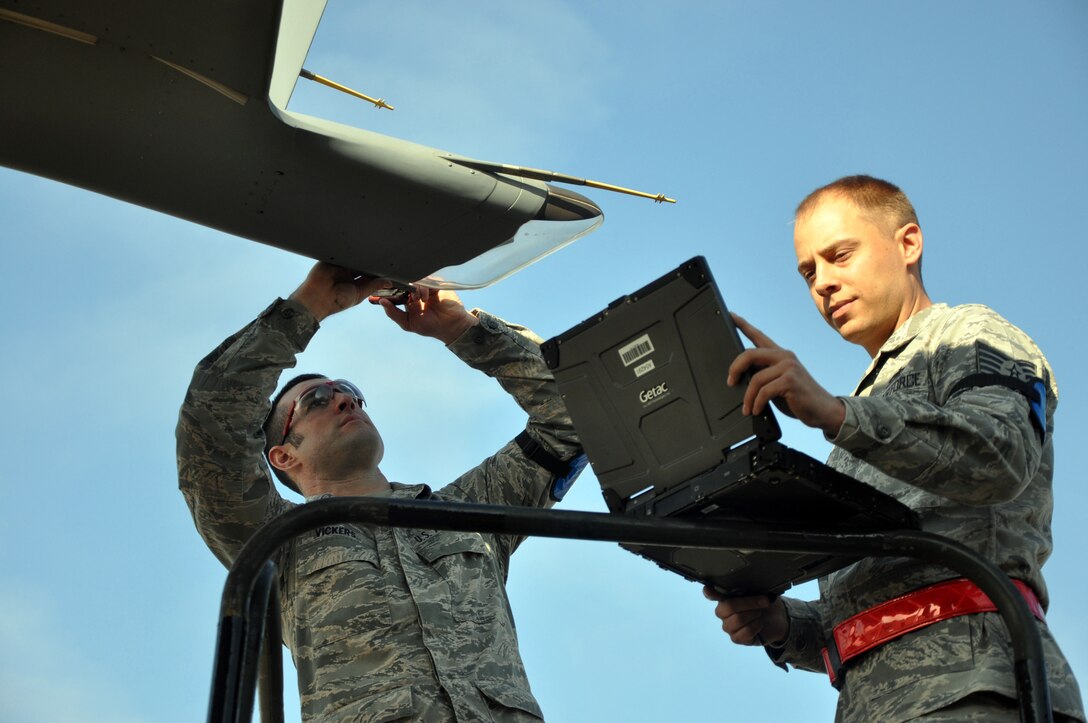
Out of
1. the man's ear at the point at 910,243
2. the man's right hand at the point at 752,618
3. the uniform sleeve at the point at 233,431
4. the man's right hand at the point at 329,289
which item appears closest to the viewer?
the man's right hand at the point at 752,618

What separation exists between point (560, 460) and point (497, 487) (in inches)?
11.9

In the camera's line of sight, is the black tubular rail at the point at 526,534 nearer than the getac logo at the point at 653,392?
Yes

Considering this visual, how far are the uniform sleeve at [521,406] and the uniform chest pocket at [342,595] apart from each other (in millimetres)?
760

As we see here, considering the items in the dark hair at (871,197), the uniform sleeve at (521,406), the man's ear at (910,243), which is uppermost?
the uniform sleeve at (521,406)

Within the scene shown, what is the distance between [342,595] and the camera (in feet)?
14.3

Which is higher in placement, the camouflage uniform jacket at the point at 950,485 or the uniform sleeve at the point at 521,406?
the uniform sleeve at the point at 521,406

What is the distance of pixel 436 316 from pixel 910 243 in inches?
96.7

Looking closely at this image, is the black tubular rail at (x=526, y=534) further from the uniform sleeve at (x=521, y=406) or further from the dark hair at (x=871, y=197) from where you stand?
the uniform sleeve at (x=521, y=406)

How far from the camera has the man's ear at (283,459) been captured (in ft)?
17.7

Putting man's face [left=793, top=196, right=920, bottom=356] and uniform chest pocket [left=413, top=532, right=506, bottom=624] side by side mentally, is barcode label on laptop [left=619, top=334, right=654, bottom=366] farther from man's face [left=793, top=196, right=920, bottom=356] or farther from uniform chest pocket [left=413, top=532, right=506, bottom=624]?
uniform chest pocket [left=413, top=532, right=506, bottom=624]

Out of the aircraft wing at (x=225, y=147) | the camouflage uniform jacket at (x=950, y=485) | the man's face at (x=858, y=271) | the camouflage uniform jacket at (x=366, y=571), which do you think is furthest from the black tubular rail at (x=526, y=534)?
the aircraft wing at (x=225, y=147)

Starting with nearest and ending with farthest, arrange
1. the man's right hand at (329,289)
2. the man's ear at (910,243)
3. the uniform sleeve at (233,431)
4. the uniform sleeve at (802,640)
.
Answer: the uniform sleeve at (802,640)
the man's ear at (910,243)
the uniform sleeve at (233,431)
the man's right hand at (329,289)

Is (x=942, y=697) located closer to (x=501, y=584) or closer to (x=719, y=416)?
(x=719, y=416)

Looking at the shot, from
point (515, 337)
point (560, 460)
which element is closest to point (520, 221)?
point (515, 337)
